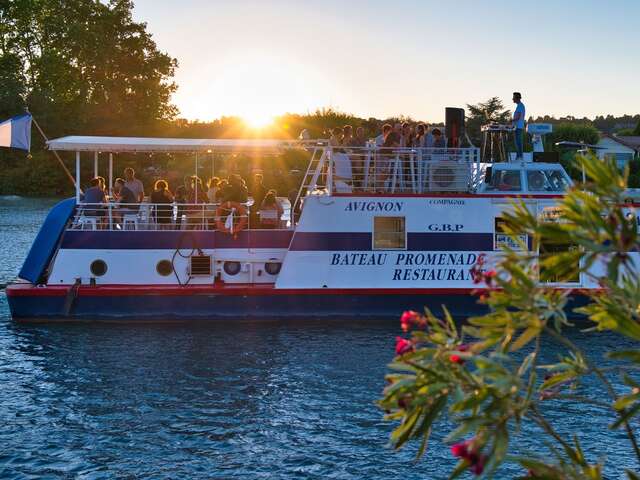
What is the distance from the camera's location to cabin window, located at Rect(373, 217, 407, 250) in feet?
60.2

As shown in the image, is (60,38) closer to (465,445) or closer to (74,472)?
Result: (74,472)

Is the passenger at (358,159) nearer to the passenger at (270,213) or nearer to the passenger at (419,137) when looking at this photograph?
the passenger at (419,137)

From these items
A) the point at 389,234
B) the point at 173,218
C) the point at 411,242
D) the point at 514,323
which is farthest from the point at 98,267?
the point at 514,323

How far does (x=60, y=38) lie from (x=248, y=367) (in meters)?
71.5

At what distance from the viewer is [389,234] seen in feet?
60.3

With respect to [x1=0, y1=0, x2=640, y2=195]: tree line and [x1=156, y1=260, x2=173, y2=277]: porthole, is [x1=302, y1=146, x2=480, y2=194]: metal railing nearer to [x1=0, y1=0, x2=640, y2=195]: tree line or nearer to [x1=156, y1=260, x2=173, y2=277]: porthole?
[x1=156, y1=260, x2=173, y2=277]: porthole

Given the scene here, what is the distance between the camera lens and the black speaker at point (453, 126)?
62.1ft

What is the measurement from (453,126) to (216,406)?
29.7ft

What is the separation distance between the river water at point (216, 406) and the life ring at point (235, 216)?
2.02 m

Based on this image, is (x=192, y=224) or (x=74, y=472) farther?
(x=192, y=224)

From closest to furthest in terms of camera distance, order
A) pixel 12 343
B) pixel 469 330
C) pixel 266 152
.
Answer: pixel 469 330 → pixel 12 343 → pixel 266 152

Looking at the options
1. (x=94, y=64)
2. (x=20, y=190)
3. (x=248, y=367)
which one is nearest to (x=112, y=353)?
(x=248, y=367)

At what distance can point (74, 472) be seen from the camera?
10.4m

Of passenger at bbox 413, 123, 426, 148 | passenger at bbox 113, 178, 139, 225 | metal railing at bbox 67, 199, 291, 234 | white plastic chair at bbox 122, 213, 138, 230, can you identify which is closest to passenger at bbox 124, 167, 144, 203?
passenger at bbox 113, 178, 139, 225
